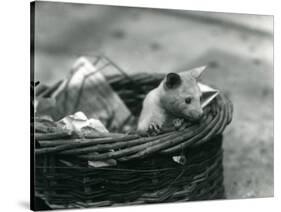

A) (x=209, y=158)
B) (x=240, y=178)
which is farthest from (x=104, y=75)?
(x=240, y=178)

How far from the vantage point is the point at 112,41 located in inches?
148

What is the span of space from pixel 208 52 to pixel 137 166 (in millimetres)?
888

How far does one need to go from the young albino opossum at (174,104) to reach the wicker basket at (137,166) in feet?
0.27

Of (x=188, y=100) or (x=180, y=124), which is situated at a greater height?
(x=188, y=100)

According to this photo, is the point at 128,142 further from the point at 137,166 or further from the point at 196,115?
the point at 196,115

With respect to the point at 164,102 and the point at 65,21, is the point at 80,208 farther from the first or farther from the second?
the point at 65,21

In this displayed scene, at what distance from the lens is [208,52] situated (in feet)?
12.8

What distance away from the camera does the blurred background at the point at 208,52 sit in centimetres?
364

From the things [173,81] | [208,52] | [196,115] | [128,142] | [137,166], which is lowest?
[137,166]

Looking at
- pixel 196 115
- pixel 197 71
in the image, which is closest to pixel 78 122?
pixel 196 115

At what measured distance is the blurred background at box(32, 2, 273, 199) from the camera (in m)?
3.64

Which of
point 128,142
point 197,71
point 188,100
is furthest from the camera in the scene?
point 197,71

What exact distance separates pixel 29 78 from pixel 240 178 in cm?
147

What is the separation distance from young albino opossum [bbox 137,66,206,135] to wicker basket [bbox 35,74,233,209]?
0.08m
